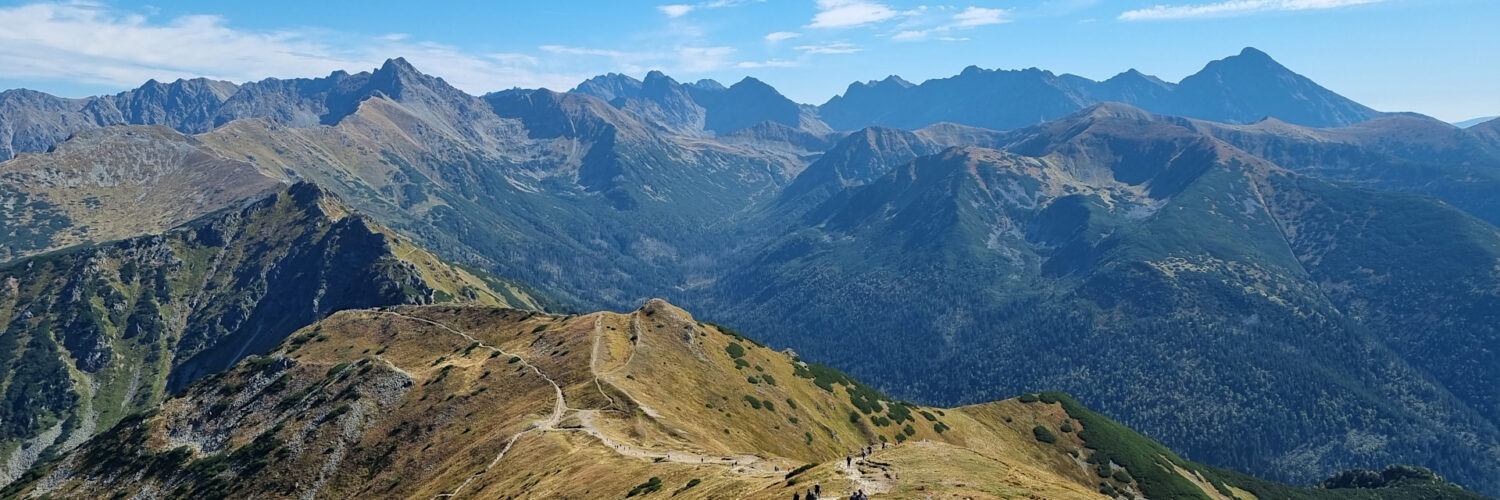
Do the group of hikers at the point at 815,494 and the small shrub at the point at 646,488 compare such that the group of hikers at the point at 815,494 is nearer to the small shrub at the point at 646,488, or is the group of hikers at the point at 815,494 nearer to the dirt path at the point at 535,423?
the small shrub at the point at 646,488

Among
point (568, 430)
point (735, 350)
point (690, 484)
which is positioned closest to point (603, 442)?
point (568, 430)

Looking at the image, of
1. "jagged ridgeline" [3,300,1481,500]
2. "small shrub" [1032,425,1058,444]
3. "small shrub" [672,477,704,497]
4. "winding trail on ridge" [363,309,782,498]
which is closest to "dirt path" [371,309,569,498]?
"winding trail on ridge" [363,309,782,498]

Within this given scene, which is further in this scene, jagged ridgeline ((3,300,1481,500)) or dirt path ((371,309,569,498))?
dirt path ((371,309,569,498))

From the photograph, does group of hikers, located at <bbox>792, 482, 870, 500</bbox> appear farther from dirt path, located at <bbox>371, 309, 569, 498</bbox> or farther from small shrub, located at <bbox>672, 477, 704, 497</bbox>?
dirt path, located at <bbox>371, 309, 569, 498</bbox>

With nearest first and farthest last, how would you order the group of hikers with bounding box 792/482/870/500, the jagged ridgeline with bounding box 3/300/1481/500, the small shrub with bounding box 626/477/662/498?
the group of hikers with bounding box 792/482/870/500 → the small shrub with bounding box 626/477/662/498 → the jagged ridgeline with bounding box 3/300/1481/500

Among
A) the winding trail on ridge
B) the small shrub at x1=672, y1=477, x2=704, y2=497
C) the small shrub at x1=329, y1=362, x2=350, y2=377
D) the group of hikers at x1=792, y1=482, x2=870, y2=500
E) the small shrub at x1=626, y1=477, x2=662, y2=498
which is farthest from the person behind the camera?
the small shrub at x1=329, y1=362, x2=350, y2=377

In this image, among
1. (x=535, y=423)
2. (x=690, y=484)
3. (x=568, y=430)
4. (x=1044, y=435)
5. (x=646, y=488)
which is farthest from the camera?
(x=1044, y=435)

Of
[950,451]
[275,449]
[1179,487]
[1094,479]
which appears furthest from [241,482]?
[1179,487]

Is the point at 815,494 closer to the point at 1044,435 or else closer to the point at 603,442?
the point at 603,442

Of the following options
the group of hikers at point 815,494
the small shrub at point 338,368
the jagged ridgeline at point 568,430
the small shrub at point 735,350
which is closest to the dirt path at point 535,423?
the jagged ridgeline at point 568,430
